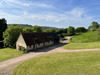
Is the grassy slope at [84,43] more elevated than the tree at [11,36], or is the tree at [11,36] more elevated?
the tree at [11,36]

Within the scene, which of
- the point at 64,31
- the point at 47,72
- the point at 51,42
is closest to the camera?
the point at 47,72

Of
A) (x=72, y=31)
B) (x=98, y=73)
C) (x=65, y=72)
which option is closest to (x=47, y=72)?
(x=65, y=72)

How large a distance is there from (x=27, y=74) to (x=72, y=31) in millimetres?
79916

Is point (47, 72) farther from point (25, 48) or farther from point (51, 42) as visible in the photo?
Answer: point (51, 42)

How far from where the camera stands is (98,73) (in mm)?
11336

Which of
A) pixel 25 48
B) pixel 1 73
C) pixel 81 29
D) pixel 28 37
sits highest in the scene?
pixel 81 29

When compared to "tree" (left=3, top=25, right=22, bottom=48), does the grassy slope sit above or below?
below

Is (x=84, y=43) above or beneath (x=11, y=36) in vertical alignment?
beneath

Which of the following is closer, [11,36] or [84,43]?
[11,36]

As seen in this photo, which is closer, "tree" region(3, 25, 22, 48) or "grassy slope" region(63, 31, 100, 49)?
"grassy slope" region(63, 31, 100, 49)

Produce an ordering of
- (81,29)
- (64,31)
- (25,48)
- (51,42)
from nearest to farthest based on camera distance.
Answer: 1. (25,48)
2. (51,42)
3. (64,31)
4. (81,29)

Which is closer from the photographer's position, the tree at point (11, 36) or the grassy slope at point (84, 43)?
the grassy slope at point (84, 43)

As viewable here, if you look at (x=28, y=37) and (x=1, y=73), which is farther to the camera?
(x=28, y=37)

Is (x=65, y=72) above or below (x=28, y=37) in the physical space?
below
